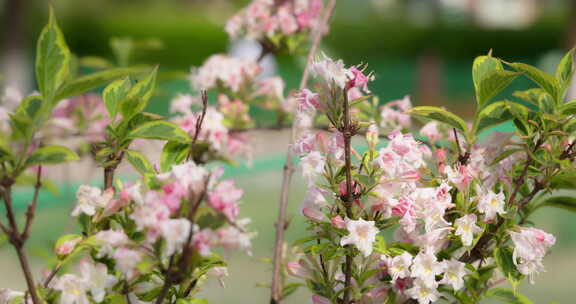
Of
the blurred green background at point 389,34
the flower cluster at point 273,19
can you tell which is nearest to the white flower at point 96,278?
the flower cluster at point 273,19

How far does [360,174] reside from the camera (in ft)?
2.20

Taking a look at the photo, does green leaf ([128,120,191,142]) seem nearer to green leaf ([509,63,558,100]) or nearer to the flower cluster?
green leaf ([509,63,558,100])

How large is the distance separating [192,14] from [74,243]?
689 inches

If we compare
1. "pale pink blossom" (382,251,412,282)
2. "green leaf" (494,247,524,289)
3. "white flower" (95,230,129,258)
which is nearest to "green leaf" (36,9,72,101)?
"white flower" (95,230,129,258)

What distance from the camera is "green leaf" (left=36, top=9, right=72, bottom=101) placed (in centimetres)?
61

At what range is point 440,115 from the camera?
76 centimetres

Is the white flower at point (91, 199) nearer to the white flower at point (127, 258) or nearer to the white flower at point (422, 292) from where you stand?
the white flower at point (127, 258)

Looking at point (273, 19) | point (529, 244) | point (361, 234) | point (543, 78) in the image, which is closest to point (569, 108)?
point (543, 78)

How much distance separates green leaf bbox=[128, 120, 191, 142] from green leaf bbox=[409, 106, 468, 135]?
237mm

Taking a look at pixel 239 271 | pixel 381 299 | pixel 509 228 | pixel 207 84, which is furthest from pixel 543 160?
pixel 239 271

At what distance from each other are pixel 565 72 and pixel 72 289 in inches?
20.9

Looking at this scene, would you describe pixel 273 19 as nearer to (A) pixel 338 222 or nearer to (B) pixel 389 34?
(A) pixel 338 222

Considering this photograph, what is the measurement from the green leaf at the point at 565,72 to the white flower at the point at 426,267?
8.6 inches

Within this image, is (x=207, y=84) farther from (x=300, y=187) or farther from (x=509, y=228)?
(x=300, y=187)
